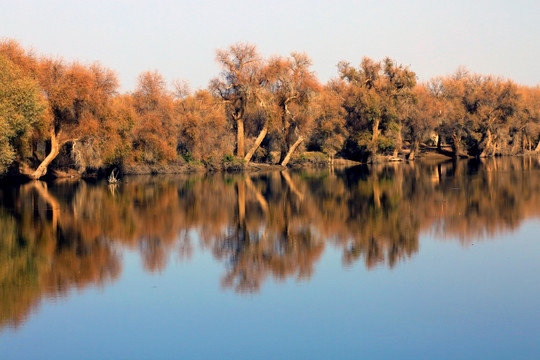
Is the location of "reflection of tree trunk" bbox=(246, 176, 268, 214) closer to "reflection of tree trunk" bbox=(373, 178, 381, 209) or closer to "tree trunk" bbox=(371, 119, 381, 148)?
"reflection of tree trunk" bbox=(373, 178, 381, 209)

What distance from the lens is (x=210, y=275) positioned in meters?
13.5

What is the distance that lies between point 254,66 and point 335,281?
1584 inches

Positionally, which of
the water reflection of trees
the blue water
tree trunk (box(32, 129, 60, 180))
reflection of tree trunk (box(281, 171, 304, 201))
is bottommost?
the blue water

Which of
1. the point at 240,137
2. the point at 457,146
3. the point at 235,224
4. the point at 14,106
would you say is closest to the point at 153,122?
the point at 240,137

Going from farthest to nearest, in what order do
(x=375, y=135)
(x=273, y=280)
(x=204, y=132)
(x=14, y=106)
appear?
(x=375, y=135), (x=204, y=132), (x=14, y=106), (x=273, y=280)

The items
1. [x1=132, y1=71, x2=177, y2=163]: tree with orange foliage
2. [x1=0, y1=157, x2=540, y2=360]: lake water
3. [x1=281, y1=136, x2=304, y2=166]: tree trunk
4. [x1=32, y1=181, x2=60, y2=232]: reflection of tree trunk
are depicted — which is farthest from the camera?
[x1=281, y1=136, x2=304, y2=166]: tree trunk

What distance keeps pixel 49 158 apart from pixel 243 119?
18.3 meters

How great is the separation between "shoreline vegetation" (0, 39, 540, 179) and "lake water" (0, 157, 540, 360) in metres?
15.8

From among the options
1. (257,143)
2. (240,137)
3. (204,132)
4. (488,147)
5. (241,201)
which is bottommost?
(241,201)

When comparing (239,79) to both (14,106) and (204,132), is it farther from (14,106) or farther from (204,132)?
(14,106)

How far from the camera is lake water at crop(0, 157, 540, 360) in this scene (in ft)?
30.1

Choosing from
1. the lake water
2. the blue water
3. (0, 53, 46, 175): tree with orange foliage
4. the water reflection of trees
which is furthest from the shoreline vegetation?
the blue water

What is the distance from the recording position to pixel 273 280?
41.9 feet

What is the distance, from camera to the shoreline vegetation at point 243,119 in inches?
1597
